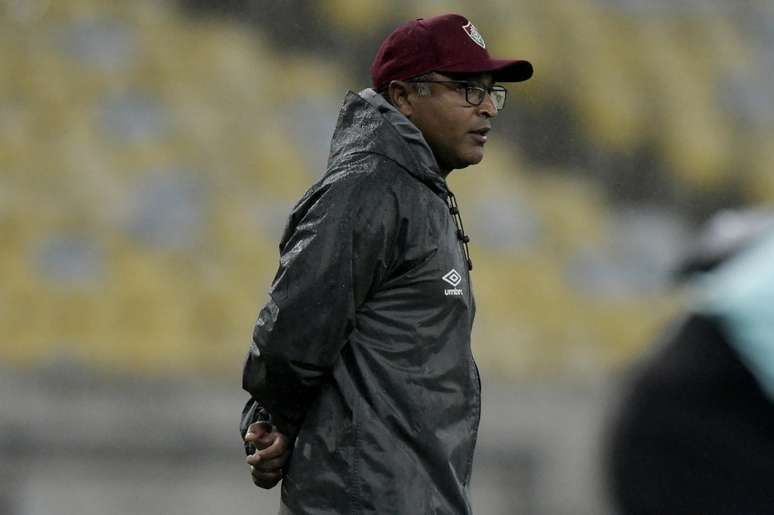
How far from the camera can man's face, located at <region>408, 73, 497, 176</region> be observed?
3.19 metres

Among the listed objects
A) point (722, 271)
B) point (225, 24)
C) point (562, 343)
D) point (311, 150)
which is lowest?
point (562, 343)

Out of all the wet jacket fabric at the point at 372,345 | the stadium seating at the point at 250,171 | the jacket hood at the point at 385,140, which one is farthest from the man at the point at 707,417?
the stadium seating at the point at 250,171

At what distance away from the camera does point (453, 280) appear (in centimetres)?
312

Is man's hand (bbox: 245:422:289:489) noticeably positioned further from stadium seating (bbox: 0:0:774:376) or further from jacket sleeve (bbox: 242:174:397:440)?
stadium seating (bbox: 0:0:774:376)

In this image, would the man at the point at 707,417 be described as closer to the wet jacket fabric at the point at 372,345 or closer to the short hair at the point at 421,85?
the wet jacket fabric at the point at 372,345

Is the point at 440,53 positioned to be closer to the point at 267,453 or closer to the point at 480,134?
the point at 480,134

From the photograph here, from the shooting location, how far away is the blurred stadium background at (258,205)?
681 cm

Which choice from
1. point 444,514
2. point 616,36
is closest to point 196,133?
point 616,36

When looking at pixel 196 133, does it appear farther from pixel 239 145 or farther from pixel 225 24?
pixel 225 24

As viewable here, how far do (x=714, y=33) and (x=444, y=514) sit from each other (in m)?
7.64

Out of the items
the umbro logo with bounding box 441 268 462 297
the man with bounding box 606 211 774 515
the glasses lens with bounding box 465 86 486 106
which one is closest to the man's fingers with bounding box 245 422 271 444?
the umbro logo with bounding box 441 268 462 297

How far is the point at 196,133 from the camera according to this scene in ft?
27.1

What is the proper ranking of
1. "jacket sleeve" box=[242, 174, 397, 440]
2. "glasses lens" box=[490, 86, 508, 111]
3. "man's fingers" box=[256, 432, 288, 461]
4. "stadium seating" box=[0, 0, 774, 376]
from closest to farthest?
1. "jacket sleeve" box=[242, 174, 397, 440]
2. "man's fingers" box=[256, 432, 288, 461]
3. "glasses lens" box=[490, 86, 508, 111]
4. "stadium seating" box=[0, 0, 774, 376]

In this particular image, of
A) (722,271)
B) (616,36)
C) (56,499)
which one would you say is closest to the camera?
(722,271)
